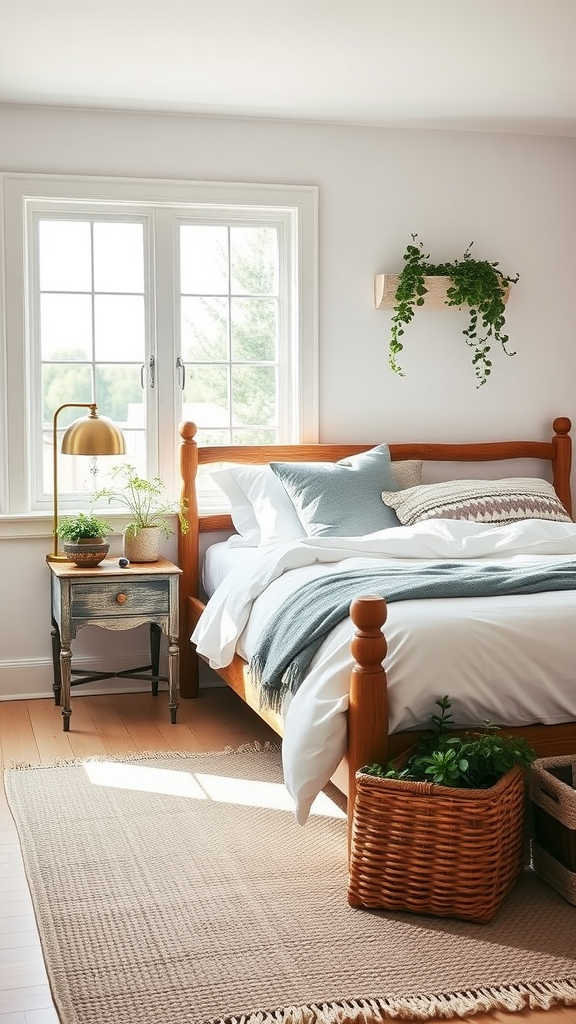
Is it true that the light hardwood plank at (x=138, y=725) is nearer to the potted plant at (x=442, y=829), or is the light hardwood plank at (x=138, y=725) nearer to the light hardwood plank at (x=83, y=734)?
the light hardwood plank at (x=83, y=734)

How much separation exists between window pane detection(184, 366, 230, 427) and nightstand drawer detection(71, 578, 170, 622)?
0.92 metres

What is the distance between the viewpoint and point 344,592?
3.07m

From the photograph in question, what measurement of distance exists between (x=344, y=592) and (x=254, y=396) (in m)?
1.98

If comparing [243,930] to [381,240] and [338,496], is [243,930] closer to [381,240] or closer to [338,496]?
[338,496]

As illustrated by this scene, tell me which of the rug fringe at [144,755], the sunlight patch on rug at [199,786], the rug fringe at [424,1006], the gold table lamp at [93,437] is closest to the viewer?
the rug fringe at [424,1006]

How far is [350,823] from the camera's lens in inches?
104

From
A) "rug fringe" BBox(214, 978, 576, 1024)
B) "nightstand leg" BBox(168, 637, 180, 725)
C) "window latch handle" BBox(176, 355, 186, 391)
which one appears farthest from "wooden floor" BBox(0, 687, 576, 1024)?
"window latch handle" BBox(176, 355, 186, 391)

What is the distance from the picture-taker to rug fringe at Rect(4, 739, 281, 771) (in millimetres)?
3712

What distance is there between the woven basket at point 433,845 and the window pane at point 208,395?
2.55m

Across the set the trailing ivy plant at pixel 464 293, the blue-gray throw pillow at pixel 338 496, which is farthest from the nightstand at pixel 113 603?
the trailing ivy plant at pixel 464 293

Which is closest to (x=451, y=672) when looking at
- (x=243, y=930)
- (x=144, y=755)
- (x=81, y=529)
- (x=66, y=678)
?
(x=243, y=930)

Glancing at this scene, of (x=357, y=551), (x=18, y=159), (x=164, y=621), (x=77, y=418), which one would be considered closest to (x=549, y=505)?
(x=357, y=551)

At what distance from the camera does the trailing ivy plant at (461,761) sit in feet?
8.19

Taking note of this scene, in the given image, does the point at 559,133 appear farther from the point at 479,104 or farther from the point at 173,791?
the point at 173,791
